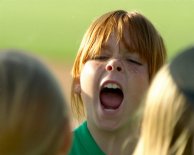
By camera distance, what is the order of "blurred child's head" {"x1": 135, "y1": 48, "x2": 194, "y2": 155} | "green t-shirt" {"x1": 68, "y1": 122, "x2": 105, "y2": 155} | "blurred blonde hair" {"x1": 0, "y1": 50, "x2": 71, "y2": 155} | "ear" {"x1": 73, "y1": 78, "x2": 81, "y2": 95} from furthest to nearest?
1. "ear" {"x1": 73, "y1": 78, "x2": 81, "y2": 95}
2. "green t-shirt" {"x1": 68, "y1": 122, "x2": 105, "y2": 155}
3. "blurred child's head" {"x1": 135, "y1": 48, "x2": 194, "y2": 155}
4. "blurred blonde hair" {"x1": 0, "y1": 50, "x2": 71, "y2": 155}

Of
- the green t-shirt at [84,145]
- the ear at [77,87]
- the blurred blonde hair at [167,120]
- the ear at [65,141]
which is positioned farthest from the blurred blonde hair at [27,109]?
the ear at [77,87]

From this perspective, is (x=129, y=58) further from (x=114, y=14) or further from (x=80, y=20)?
(x=80, y=20)

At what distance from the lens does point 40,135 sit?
1.41m

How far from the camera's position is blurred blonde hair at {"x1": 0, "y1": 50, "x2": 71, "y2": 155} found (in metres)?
1.40

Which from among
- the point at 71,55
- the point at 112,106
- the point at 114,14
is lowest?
the point at 71,55

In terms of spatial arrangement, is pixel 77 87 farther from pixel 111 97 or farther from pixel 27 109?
pixel 27 109

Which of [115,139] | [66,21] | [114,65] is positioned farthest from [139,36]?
[66,21]

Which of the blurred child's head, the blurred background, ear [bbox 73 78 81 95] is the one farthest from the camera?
the blurred background

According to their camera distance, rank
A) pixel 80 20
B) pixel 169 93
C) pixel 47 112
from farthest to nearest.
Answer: pixel 80 20 < pixel 169 93 < pixel 47 112

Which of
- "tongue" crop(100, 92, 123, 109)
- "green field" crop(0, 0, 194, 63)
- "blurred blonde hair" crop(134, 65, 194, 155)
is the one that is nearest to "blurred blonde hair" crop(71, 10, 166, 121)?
"tongue" crop(100, 92, 123, 109)

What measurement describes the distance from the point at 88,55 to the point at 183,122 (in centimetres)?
81

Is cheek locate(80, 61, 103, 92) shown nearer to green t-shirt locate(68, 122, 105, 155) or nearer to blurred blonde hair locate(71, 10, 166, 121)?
blurred blonde hair locate(71, 10, 166, 121)

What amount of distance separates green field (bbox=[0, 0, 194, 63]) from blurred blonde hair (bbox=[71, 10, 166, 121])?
6707mm

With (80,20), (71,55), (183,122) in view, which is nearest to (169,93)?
(183,122)
